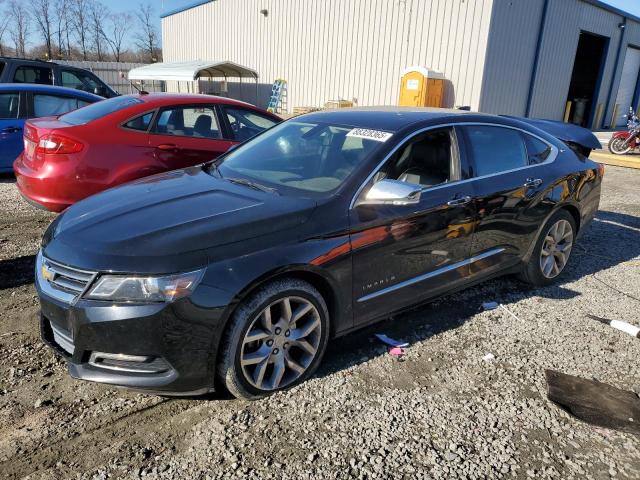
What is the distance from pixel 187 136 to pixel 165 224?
3.15 metres

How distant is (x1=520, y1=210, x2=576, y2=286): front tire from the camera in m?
4.49

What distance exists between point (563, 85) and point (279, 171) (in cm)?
1867

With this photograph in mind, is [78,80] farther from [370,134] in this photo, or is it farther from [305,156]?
[370,134]

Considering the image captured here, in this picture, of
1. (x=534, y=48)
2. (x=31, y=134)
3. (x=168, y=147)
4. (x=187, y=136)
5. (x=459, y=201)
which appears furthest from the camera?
(x=534, y=48)

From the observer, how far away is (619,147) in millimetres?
14359

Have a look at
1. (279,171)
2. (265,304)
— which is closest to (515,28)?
(279,171)

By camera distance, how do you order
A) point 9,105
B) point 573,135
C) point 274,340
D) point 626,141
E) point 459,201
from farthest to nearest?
1. point 626,141
2. point 9,105
3. point 573,135
4. point 459,201
5. point 274,340

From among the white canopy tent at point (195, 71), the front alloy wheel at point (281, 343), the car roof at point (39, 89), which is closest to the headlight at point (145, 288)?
the front alloy wheel at point (281, 343)

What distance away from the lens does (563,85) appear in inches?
744

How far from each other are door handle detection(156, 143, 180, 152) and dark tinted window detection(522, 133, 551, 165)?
3.50 metres

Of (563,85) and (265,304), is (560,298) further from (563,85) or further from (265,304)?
(563,85)

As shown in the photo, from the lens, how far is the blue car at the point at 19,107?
24.4 feet

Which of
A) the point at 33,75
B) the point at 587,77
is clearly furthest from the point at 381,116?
the point at 587,77

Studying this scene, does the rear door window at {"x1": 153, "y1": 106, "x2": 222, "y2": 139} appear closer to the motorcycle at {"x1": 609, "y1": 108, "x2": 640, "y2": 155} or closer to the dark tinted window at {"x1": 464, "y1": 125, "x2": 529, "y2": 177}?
the dark tinted window at {"x1": 464, "y1": 125, "x2": 529, "y2": 177}
